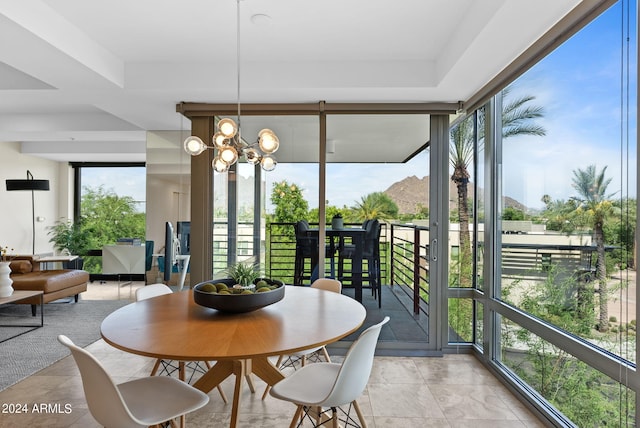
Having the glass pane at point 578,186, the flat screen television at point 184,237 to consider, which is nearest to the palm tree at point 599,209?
the glass pane at point 578,186

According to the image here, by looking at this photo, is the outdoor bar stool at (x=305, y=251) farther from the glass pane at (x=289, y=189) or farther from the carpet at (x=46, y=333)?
the carpet at (x=46, y=333)

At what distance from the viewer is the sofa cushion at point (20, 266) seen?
4.89 meters

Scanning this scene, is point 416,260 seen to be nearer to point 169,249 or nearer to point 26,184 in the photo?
point 169,249

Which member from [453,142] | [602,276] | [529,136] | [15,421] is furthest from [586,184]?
[15,421]

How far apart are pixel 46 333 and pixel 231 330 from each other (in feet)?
11.3

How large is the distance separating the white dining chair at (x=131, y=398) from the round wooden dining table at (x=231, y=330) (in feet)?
0.41

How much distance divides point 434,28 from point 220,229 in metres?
2.54

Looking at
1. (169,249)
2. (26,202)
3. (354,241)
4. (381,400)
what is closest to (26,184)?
(26,202)

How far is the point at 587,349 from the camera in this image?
1.96 metres

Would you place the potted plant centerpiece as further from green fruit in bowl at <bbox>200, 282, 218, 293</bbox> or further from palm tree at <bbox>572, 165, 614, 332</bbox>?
palm tree at <bbox>572, 165, 614, 332</bbox>

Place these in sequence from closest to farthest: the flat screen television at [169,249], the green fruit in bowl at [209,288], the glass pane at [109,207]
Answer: the green fruit in bowl at [209,288] → the flat screen television at [169,249] → the glass pane at [109,207]

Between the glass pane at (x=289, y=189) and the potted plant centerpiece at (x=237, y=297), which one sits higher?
the glass pane at (x=289, y=189)

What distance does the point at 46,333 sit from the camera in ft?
12.9

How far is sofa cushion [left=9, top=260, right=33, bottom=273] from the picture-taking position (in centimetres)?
489
